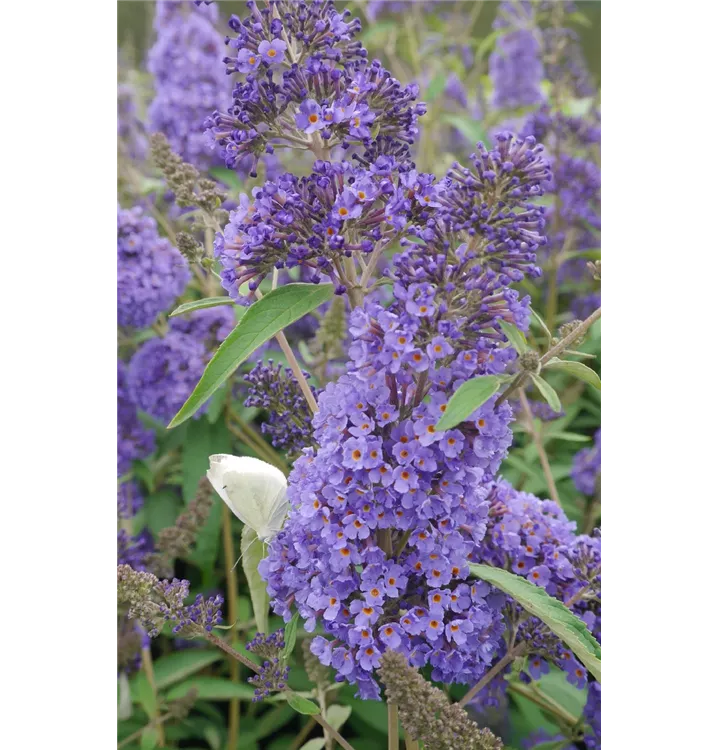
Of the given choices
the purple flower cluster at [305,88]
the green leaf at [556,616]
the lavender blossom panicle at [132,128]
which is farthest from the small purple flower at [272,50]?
the lavender blossom panicle at [132,128]

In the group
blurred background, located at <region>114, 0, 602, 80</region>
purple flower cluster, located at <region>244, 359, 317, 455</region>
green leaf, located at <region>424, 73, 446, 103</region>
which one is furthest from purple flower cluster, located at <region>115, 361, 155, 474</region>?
green leaf, located at <region>424, 73, 446, 103</region>

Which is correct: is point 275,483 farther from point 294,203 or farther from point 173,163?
point 173,163

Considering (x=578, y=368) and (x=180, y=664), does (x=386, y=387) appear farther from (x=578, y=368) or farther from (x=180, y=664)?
(x=180, y=664)

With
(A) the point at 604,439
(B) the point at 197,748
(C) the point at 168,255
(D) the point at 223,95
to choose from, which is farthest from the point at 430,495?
(D) the point at 223,95

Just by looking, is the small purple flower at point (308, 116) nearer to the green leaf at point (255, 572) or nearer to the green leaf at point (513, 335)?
the green leaf at point (513, 335)

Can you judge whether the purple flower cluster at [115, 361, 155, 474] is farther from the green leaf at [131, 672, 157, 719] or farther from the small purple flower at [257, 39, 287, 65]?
the small purple flower at [257, 39, 287, 65]
